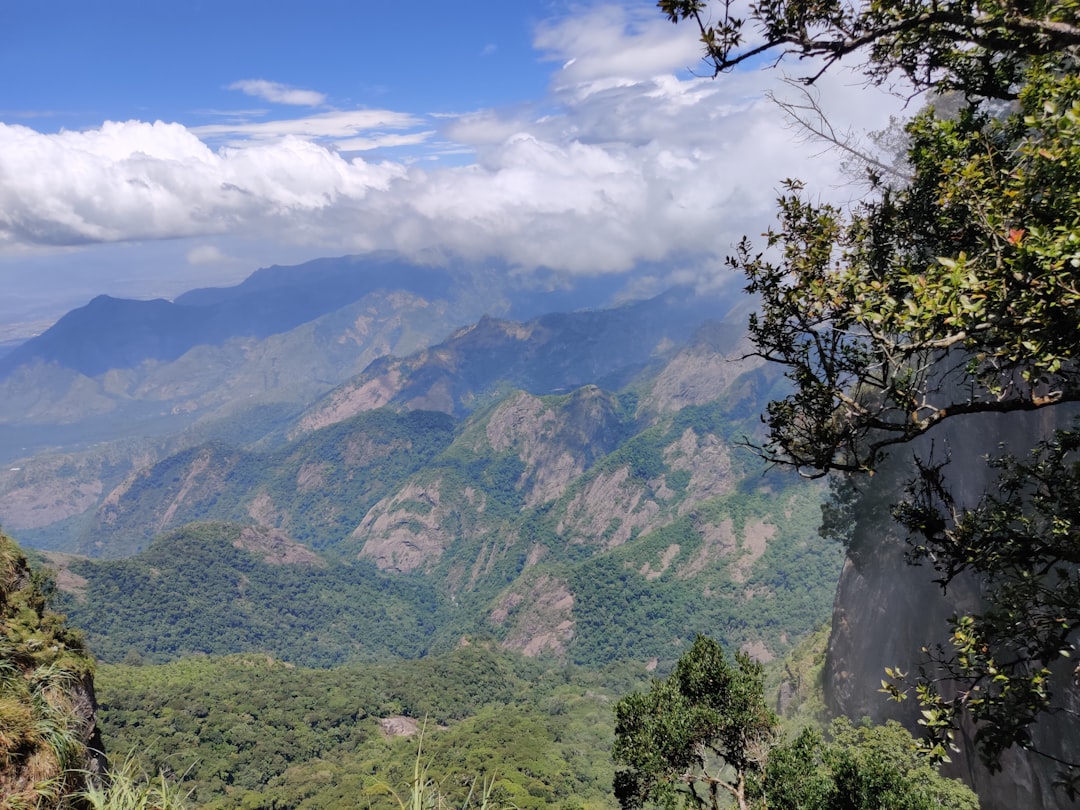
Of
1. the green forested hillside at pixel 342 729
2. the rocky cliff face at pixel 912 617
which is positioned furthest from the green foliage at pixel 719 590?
the rocky cliff face at pixel 912 617

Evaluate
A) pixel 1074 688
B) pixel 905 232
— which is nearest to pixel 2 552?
pixel 905 232

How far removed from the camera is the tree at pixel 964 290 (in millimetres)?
6105

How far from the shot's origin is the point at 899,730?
112 feet

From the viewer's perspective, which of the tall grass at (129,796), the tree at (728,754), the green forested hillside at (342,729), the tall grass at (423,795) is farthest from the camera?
the green forested hillside at (342,729)

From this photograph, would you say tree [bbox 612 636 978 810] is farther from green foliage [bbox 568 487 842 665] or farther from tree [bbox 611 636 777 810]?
green foliage [bbox 568 487 842 665]

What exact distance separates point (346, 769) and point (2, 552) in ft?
241

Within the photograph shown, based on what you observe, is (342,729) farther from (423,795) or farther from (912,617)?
(423,795)

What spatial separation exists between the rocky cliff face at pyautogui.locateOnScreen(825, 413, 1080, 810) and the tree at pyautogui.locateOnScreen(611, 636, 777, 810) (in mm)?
8008

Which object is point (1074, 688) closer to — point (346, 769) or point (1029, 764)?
point (1029, 764)

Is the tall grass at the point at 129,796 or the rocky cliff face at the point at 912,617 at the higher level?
the rocky cliff face at the point at 912,617

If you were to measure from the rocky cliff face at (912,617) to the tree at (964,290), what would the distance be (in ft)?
60.6

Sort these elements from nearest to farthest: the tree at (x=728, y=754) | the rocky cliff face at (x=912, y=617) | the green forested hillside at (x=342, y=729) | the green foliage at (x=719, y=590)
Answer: the tree at (x=728, y=754)
the rocky cliff face at (x=912, y=617)
the green forested hillside at (x=342, y=729)
the green foliage at (x=719, y=590)

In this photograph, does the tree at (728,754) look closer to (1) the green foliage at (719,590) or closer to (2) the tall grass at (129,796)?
(2) the tall grass at (129,796)

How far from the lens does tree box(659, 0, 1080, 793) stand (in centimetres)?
611
